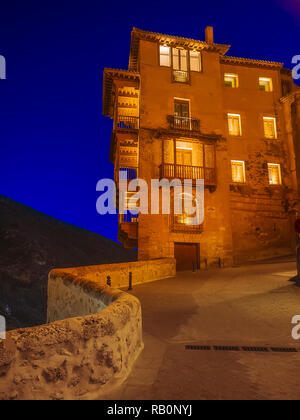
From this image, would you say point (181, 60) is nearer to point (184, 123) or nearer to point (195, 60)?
point (195, 60)

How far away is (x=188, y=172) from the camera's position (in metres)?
19.0

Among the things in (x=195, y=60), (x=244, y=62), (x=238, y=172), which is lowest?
(x=238, y=172)

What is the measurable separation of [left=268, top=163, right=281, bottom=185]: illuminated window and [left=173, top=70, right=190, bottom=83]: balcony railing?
860 cm

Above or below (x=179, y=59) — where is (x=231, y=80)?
below

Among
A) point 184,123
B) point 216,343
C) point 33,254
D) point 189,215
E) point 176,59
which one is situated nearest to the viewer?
point 216,343

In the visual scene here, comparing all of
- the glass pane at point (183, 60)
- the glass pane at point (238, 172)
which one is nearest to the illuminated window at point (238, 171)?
the glass pane at point (238, 172)

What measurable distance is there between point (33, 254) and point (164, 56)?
3865 centimetres

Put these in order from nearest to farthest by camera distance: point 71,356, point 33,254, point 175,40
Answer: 1. point 71,356
2. point 175,40
3. point 33,254

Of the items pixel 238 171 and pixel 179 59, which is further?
pixel 238 171

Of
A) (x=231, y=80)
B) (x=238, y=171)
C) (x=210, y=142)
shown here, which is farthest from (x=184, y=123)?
(x=231, y=80)

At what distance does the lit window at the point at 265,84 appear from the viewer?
23.3 metres

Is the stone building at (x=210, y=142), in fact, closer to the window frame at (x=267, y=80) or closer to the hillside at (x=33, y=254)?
the window frame at (x=267, y=80)

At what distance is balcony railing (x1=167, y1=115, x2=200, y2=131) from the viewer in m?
20.1

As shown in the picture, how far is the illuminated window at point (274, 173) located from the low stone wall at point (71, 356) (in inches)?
803
